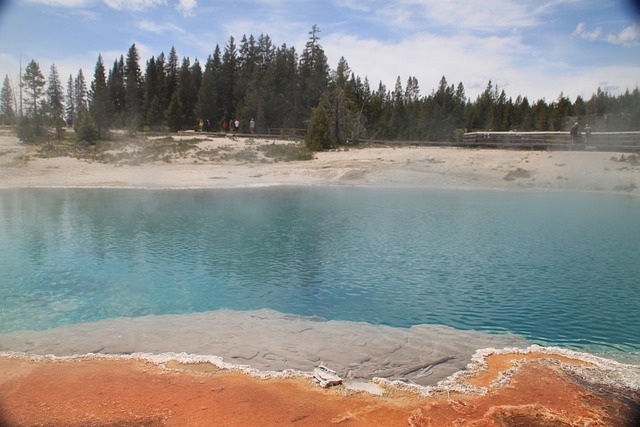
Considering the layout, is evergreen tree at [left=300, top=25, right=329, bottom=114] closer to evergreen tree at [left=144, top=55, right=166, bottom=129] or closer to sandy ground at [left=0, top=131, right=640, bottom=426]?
evergreen tree at [left=144, top=55, right=166, bottom=129]

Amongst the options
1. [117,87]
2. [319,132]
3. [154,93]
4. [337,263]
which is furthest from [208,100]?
[337,263]

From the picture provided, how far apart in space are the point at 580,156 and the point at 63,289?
79.9 feet

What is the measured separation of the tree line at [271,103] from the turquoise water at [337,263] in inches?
857

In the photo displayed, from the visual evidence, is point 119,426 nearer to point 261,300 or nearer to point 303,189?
point 261,300

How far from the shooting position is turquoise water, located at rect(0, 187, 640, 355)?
7.43m

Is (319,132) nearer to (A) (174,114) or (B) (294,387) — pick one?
(A) (174,114)

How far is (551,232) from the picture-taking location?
13289 millimetres

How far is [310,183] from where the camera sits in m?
23.4

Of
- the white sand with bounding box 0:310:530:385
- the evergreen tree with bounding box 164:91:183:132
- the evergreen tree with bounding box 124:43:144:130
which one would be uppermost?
the evergreen tree with bounding box 124:43:144:130

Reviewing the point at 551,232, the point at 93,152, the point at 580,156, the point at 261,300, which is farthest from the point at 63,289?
the point at 580,156

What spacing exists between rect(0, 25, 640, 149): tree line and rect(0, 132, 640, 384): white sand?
34.5 ft

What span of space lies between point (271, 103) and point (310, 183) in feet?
93.2

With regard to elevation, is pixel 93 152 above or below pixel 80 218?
above

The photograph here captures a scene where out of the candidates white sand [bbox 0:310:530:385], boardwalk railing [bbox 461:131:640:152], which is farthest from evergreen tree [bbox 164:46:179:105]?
white sand [bbox 0:310:530:385]
